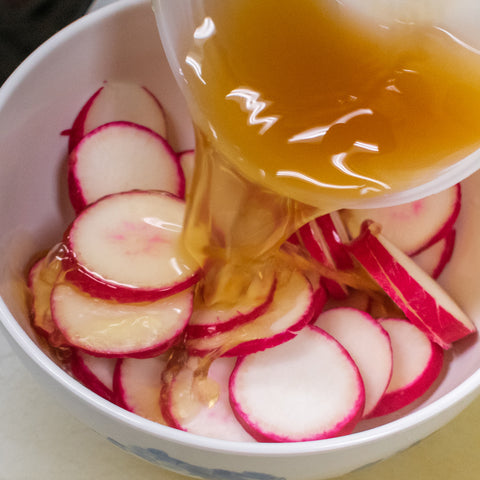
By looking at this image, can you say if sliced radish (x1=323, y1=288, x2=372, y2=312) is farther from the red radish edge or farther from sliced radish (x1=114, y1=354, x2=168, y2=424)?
A: the red radish edge

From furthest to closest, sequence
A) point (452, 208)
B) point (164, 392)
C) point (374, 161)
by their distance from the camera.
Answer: point (452, 208)
point (164, 392)
point (374, 161)

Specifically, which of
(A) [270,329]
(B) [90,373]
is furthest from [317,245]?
(B) [90,373]

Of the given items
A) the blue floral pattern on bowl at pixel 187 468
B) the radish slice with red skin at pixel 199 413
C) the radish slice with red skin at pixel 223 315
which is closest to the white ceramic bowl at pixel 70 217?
the blue floral pattern on bowl at pixel 187 468

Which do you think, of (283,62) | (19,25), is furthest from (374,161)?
(19,25)

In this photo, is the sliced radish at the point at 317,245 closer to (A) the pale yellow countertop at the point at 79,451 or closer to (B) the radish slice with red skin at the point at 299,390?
(B) the radish slice with red skin at the point at 299,390

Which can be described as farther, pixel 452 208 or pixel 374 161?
pixel 452 208

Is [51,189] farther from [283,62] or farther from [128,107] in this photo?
[283,62]

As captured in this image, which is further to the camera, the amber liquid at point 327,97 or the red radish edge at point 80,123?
the red radish edge at point 80,123
